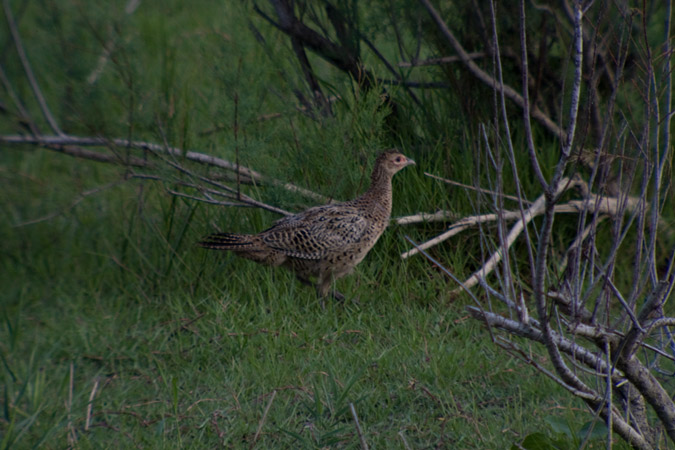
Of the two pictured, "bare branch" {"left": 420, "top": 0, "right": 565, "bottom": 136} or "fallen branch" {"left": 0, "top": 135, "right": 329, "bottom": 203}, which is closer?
"bare branch" {"left": 420, "top": 0, "right": 565, "bottom": 136}

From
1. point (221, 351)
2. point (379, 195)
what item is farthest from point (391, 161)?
point (221, 351)

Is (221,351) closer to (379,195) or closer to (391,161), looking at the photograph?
(379,195)

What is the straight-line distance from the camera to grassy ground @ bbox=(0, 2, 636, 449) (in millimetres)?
3928

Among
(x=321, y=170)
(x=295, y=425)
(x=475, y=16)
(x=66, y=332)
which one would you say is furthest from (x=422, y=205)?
(x=66, y=332)

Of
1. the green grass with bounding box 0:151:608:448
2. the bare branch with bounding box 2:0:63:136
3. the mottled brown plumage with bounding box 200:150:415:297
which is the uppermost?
the bare branch with bounding box 2:0:63:136

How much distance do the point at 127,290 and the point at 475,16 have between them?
3.38m

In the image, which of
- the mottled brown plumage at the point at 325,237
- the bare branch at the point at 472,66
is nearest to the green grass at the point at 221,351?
the mottled brown plumage at the point at 325,237

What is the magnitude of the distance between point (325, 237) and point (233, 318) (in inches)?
33.4

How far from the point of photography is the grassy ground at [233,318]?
3.93 m

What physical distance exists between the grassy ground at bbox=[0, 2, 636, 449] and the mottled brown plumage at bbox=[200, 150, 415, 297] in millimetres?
191

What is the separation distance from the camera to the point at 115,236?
6.30 metres

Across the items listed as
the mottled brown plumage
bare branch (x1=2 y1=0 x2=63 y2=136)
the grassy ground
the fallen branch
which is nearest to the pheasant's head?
the mottled brown plumage

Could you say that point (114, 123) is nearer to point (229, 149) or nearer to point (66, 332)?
point (229, 149)

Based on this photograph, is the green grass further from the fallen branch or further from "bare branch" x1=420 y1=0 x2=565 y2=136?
"bare branch" x1=420 y1=0 x2=565 y2=136
